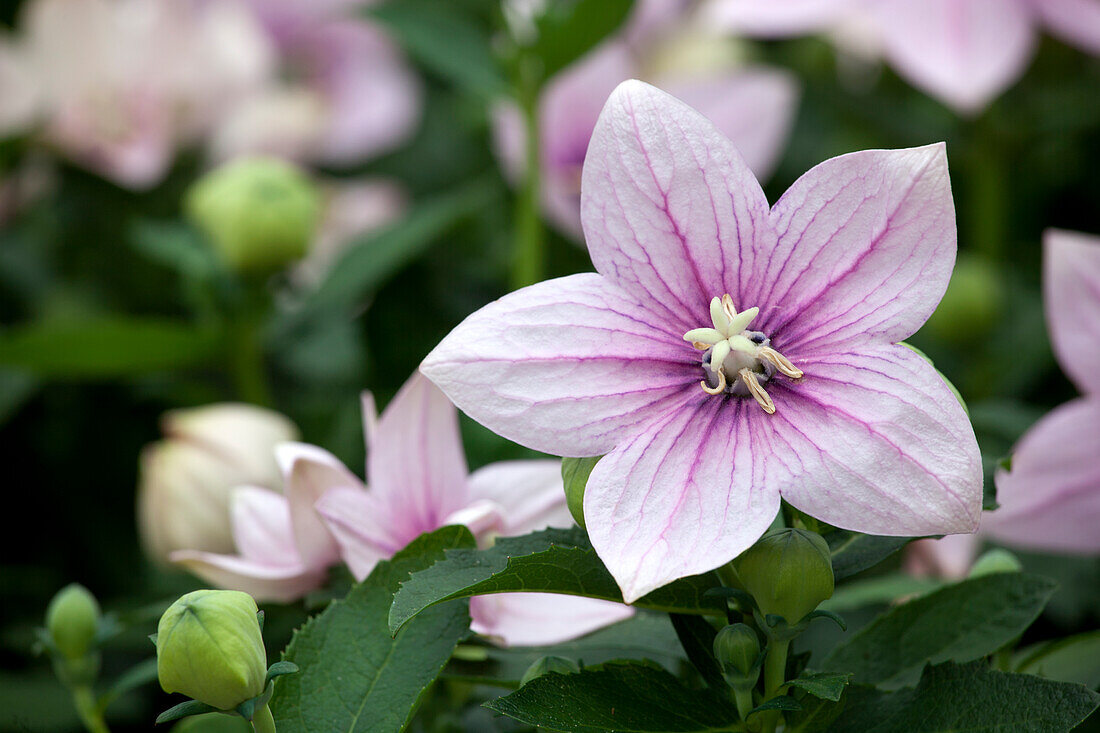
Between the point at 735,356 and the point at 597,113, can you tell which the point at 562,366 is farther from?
the point at 597,113

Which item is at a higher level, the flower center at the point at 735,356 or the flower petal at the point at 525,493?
the flower center at the point at 735,356

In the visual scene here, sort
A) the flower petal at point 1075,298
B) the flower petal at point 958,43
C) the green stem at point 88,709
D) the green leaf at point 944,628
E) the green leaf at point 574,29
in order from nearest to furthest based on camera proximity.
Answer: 1. the green leaf at point 944,628
2. the green stem at point 88,709
3. the flower petal at point 1075,298
4. the green leaf at point 574,29
5. the flower petal at point 958,43

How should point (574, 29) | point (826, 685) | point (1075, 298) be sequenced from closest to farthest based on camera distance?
1. point (826, 685)
2. point (1075, 298)
3. point (574, 29)

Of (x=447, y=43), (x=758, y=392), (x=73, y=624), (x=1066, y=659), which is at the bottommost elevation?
(x=1066, y=659)

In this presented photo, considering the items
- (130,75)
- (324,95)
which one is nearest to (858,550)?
(130,75)

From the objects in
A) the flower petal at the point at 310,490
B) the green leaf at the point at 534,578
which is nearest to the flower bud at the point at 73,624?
the flower petal at the point at 310,490

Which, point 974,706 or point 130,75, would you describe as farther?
point 130,75

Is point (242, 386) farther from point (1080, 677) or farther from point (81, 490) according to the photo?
point (1080, 677)

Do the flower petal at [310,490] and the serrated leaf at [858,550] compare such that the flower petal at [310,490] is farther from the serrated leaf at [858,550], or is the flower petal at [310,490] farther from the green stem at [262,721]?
the serrated leaf at [858,550]
